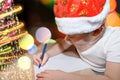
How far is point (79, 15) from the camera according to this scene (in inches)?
21.6

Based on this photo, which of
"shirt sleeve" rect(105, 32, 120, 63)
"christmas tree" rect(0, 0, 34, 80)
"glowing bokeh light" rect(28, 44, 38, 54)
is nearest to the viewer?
"christmas tree" rect(0, 0, 34, 80)

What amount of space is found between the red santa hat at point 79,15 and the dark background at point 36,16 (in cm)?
24

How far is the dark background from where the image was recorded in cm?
79

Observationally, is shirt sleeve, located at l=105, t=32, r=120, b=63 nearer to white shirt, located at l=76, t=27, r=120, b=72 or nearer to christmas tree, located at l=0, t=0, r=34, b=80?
white shirt, located at l=76, t=27, r=120, b=72

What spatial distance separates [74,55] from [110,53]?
14cm

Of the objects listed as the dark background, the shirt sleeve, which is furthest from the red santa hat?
the dark background

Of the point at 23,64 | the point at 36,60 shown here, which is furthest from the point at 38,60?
the point at 23,64

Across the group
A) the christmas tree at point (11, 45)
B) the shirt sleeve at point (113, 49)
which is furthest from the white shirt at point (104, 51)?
the christmas tree at point (11, 45)

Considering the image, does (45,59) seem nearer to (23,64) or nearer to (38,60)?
(38,60)

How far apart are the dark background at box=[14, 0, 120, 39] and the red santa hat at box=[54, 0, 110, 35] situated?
24cm

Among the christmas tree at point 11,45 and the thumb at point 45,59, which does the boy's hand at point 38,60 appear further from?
the christmas tree at point 11,45

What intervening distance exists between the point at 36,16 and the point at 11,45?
34cm

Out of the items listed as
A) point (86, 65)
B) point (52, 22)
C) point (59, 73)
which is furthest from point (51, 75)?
point (52, 22)

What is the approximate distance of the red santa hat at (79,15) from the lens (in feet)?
1.79
